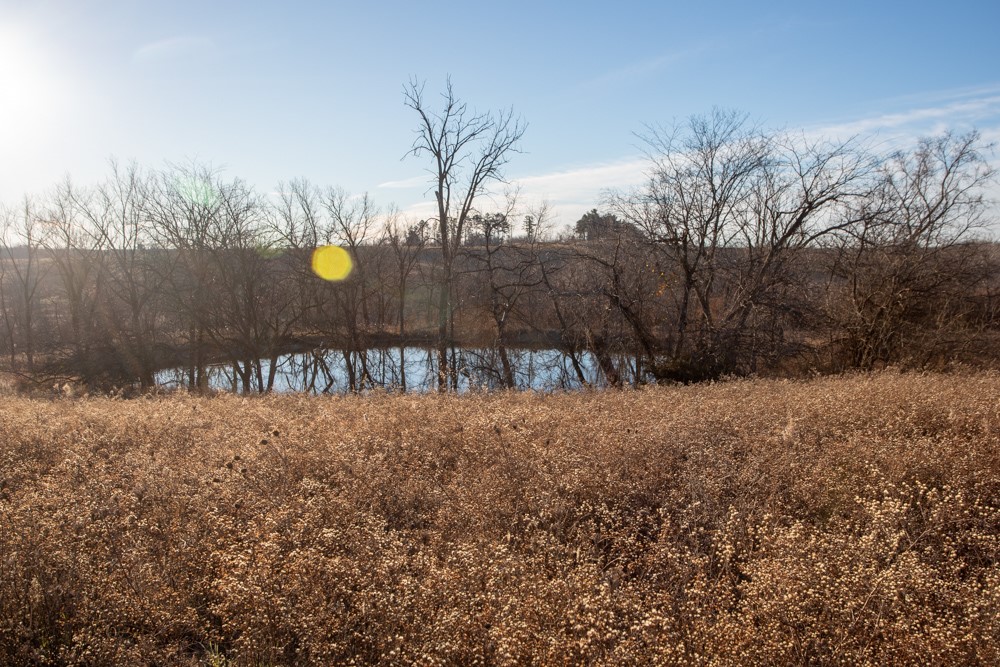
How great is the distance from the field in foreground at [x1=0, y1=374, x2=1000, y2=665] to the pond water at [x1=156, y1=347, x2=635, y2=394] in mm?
14040

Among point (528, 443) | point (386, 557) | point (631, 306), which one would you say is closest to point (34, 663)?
point (386, 557)

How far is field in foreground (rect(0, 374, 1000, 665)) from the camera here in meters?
2.89

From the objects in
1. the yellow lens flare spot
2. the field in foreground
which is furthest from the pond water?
the field in foreground

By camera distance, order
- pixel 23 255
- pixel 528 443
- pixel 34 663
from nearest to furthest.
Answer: pixel 34 663 → pixel 528 443 → pixel 23 255

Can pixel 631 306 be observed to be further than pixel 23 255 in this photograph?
No

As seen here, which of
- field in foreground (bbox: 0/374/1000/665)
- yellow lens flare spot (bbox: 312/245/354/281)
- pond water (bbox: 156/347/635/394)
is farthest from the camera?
yellow lens flare spot (bbox: 312/245/354/281)

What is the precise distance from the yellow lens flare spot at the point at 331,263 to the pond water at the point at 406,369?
353cm

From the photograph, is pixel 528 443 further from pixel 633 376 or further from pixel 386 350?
pixel 386 350

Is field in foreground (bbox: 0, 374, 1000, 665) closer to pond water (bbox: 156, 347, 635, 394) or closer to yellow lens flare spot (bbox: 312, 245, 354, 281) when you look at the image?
pond water (bbox: 156, 347, 635, 394)

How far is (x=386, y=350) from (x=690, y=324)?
15.7 meters

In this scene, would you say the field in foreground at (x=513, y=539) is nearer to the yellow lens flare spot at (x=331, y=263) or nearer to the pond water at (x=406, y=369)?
the pond water at (x=406, y=369)

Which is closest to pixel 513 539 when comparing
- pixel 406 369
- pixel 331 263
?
pixel 406 369

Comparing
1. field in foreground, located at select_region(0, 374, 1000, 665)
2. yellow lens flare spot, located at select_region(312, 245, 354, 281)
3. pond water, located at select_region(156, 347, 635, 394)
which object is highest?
yellow lens flare spot, located at select_region(312, 245, 354, 281)

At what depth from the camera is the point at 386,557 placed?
358cm
